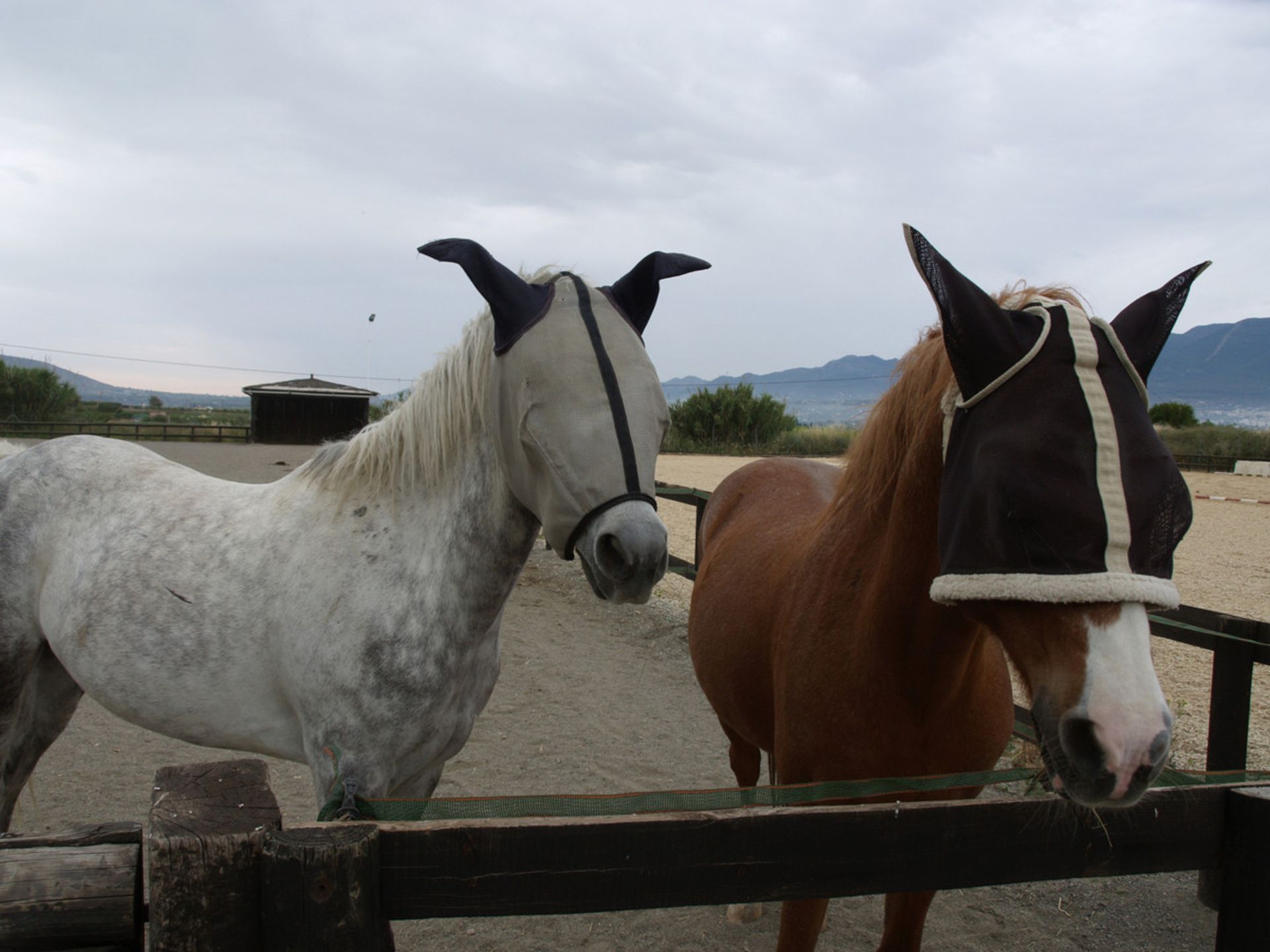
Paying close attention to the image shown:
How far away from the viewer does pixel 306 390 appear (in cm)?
3111

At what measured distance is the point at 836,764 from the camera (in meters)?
1.76

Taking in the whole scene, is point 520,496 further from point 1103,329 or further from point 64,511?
point 64,511

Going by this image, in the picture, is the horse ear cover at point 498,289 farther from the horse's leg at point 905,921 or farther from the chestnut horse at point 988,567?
the horse's leg at point 905,921

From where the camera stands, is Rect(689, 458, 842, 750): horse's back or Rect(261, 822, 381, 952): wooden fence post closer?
Rect(261, 822, 381, 952): wooden fence post

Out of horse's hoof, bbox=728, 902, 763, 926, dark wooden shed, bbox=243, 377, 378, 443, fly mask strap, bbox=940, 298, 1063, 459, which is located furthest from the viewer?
dark wooden shed, bbox=243, 377, 378, 443

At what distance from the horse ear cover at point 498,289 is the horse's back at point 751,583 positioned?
1.05 metres

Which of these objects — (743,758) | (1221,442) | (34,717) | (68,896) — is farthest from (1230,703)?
(1221,442)

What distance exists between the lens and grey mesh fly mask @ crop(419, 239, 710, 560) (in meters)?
1.60

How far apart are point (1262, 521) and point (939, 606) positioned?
1779 centimetres

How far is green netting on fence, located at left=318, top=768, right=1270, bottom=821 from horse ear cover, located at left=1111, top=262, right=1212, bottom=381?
28.1 inches

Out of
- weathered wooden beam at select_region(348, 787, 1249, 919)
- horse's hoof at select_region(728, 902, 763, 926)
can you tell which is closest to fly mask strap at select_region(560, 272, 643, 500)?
weathered wooden beam at select_region(348, 787, 1249, 919)

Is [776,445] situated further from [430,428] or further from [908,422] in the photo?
[908,422]

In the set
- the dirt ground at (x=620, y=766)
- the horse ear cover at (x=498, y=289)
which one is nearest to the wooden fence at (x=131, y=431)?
the dirt ground at (x=620, y=766)

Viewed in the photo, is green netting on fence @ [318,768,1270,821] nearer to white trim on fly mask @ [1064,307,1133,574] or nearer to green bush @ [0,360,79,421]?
white trim on fly mask @ [1064,307,1133,574]
